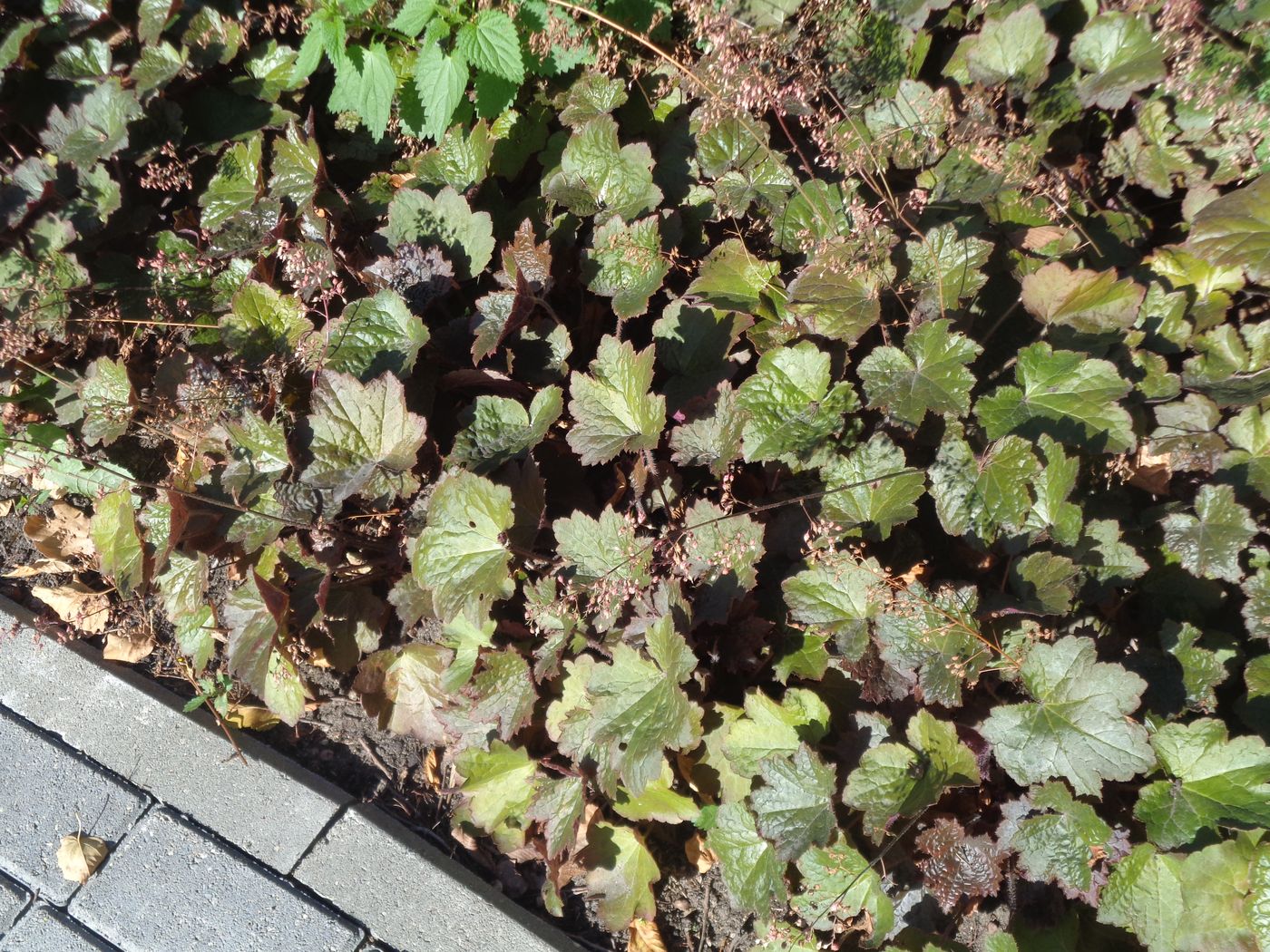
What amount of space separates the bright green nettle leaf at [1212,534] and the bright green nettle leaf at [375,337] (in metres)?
1.91

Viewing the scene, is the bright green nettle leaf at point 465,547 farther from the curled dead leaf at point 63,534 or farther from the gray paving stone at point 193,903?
the curled dead leaf at point 63,534

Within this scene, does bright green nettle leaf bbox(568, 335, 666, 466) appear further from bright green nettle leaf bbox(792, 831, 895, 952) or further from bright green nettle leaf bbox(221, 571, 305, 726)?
bright green nettle leaf bbox(792, 831, 895, 952)

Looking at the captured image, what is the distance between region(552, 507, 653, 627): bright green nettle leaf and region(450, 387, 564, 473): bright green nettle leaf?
0.26m

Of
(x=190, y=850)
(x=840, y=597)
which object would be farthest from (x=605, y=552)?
(x=190, y=850)

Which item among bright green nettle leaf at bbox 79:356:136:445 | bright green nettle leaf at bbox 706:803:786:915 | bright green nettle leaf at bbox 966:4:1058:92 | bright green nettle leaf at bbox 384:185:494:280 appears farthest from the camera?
bright green nettle leaf at bbox 79:356:136:445

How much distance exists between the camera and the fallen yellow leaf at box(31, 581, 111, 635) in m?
2.97

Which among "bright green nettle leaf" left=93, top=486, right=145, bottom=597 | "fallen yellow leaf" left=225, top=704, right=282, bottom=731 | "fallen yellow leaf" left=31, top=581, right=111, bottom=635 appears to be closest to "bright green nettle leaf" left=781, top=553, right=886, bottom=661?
"fallen yellow leaf" left=225, top=704, right=282, bottom=731

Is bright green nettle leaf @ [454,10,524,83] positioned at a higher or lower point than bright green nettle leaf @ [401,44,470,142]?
higher

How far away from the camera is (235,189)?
2.93 m

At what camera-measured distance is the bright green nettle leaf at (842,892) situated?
196 cm

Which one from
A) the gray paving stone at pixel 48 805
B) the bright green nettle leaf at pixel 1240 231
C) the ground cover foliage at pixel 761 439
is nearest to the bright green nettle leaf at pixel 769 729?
the ground cover foliage at pixel 761 439

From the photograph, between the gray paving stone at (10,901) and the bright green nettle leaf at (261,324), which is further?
the bright green nettle leaf at (261,324)

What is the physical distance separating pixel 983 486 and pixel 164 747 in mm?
2444

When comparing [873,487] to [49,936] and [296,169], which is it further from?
[49,936]
